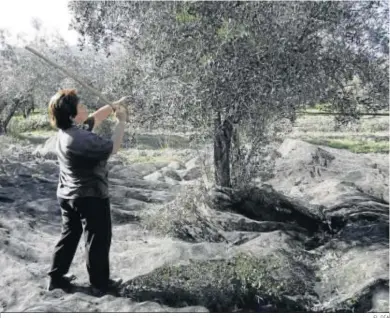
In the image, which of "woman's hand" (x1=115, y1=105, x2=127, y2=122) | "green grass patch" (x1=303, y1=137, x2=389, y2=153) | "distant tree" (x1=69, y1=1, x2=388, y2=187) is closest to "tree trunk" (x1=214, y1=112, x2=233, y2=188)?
"distant tree" (x1=69, y1=1, x2=388, y2=187)

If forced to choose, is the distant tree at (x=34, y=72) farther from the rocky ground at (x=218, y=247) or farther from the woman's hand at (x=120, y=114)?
the woman's hand at (x=120, y=114)

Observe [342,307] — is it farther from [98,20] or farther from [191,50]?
[98,20]

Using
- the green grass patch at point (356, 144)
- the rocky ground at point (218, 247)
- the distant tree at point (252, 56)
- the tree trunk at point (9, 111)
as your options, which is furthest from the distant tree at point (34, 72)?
the distant tree at point (252, 56)

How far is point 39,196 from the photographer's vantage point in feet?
34.6

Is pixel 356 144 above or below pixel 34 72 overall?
below

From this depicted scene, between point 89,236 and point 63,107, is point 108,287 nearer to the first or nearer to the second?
point 89,236

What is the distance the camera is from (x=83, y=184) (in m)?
5.51

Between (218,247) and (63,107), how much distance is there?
280cm

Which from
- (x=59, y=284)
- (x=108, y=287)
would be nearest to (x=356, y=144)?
(x=108, y=287)

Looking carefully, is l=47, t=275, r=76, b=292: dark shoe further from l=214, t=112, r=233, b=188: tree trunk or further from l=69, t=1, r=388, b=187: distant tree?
l=214, t=112, r=233, b=188: tree trunk

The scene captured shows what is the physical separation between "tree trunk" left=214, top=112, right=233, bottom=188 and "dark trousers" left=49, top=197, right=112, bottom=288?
3648 mm

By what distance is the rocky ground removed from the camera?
5.73 metres

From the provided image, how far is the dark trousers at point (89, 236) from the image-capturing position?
18.2ft

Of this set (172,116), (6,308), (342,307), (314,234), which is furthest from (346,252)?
(6,308)
